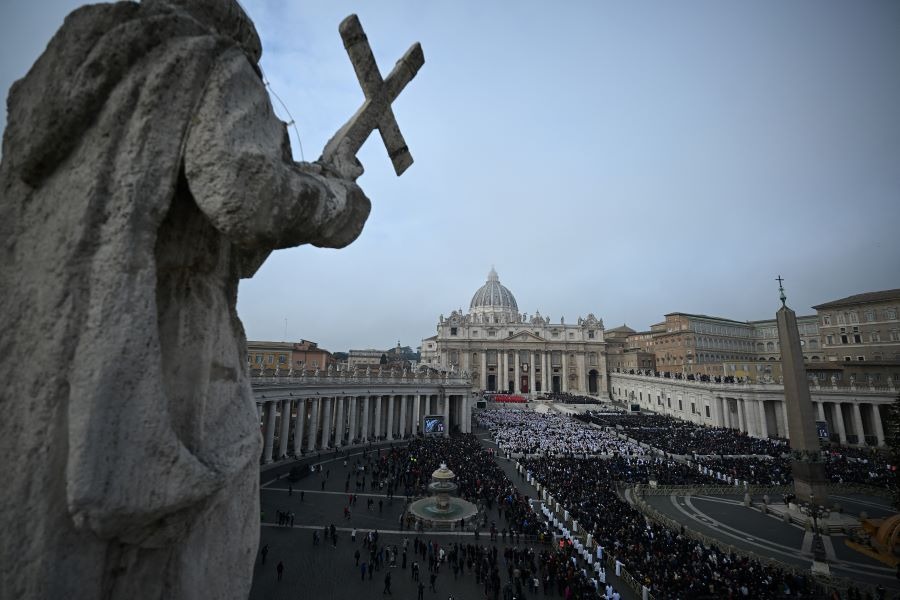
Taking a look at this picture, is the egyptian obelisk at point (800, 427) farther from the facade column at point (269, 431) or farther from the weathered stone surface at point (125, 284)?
the facade column at point (269, 431)

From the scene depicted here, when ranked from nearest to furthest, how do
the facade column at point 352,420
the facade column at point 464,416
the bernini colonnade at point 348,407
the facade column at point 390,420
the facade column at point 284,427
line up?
1. the facade column at point 284,427
2. the bernini colonnade at point 348,407
3. the facade column at point 352,420
4. the facade column at point 390,420
5. the facade column at point 464,416

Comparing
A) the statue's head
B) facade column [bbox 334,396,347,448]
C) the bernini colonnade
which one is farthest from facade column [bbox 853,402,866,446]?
the statue's head

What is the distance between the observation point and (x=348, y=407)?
39.7m

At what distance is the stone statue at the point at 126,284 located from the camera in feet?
6.64

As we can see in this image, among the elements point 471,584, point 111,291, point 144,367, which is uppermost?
point 111,291

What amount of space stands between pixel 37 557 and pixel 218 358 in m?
1.22

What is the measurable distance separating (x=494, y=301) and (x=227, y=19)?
115 meters

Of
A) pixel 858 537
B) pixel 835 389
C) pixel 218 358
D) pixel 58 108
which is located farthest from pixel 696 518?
pixel 835 389

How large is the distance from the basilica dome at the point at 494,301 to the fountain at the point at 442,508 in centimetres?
9398

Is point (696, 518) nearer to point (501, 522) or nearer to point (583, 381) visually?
point (501, 522)

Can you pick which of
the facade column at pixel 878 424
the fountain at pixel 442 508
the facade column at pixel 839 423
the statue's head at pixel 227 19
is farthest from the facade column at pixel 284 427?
the facade column at pixel 878 424

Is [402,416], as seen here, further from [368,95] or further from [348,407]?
[368,95]

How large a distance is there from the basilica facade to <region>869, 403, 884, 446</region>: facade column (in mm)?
52823

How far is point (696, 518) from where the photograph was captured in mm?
21281
